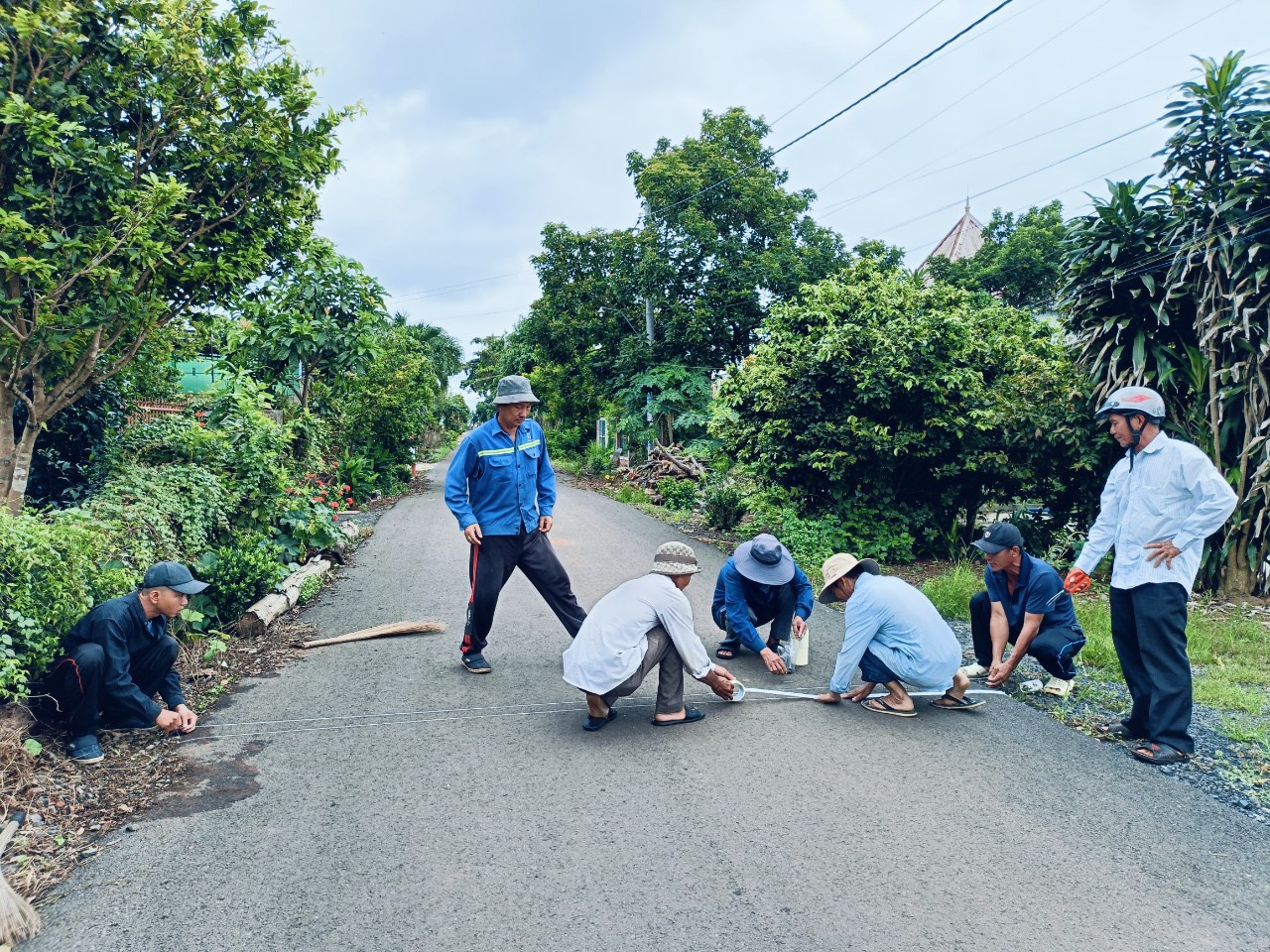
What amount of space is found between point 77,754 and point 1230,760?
6.09 meters

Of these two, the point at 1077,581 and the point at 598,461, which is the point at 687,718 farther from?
the point at 598,461

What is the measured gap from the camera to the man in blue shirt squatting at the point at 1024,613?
5398 millimetres

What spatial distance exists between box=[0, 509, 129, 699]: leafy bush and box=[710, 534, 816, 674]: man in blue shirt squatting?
405 centimetres

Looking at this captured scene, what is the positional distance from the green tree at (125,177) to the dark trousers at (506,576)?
10.3 ft

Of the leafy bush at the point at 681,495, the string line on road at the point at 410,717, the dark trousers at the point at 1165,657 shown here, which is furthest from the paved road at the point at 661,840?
the leafy bush at the point at 681,495

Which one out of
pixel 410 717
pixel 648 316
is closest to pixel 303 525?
pixel 410 717

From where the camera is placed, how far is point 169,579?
4.36 m

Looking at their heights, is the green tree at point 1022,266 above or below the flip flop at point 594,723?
above

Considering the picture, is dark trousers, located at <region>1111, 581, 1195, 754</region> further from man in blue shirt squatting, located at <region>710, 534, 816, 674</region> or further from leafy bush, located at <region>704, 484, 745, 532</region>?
leafy bush, located at <region>704, 484, 745, 532</region>

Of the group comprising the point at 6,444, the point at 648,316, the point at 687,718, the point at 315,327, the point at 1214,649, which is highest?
the point at 648,316

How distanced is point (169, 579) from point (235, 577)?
8.75 feet

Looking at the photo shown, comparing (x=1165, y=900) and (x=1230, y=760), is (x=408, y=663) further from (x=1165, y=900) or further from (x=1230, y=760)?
(x=1230, y=760)

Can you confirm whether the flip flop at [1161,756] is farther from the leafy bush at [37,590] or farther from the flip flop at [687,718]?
the leafy bush at [37,590]

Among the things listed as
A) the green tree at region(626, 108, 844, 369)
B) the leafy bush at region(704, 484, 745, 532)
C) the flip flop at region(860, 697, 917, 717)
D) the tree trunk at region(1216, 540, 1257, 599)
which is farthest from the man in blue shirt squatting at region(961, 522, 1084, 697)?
the green tree at region(626, 108, 844, 369)
